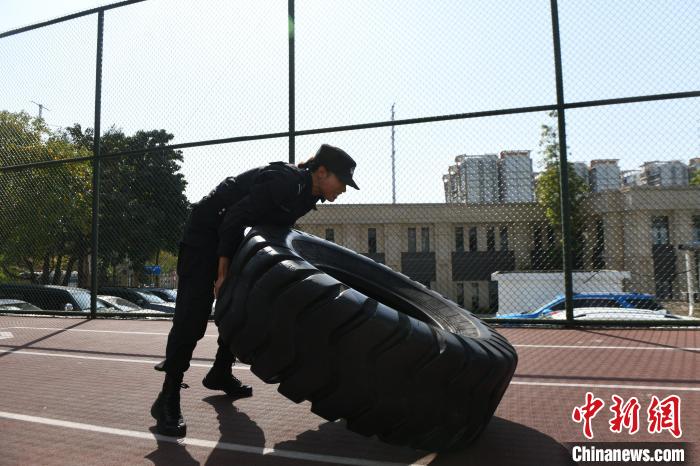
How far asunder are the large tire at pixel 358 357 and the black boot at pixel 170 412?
0.65 m

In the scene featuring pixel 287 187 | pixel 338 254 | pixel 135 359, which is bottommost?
→ pixel 135 359

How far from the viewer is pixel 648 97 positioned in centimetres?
546

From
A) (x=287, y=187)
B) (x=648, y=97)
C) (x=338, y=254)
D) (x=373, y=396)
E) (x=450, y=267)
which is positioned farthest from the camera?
(x=450, y=267)

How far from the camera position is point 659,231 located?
666 centimetres

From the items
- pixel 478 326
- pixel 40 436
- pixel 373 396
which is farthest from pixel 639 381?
pixel 40 436

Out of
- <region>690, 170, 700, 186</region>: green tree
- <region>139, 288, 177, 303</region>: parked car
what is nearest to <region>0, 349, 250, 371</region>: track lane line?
<region>690, 170, 700, 186</region>: green tree

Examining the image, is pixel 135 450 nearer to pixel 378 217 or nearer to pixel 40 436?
pixel 40 436

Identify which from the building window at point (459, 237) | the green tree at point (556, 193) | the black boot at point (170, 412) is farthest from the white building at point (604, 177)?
the black boot at point (170, 412)

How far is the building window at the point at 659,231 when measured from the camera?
6.57 metres

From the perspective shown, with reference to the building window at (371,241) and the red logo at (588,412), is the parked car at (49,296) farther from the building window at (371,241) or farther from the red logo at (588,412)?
the red logo at (588,412)

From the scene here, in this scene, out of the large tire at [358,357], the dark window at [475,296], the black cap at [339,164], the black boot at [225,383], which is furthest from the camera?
the dark window at [475,296]

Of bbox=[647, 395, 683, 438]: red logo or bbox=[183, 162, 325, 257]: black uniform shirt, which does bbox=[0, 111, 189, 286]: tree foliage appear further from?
bbox=[647, 395, 683, 438]: red logo

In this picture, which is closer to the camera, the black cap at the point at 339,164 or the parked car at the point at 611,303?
the black cap at the point at 339,164

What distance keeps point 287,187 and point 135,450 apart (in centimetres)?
132
